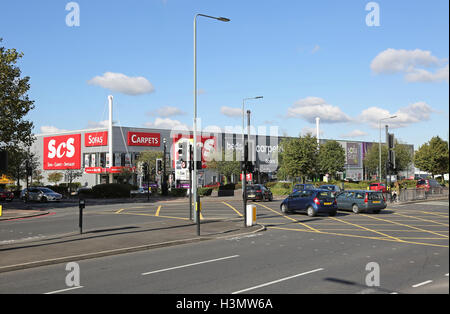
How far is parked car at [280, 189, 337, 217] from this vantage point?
78.8 feet

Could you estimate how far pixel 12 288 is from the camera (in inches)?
359

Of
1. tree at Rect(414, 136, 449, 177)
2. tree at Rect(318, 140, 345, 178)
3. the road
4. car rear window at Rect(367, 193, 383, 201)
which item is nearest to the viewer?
the road

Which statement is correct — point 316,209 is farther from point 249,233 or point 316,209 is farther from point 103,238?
point 103,238

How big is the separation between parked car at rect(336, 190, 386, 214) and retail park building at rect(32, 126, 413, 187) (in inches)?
1998

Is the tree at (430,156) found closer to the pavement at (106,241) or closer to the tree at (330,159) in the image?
the tree at (330,159)

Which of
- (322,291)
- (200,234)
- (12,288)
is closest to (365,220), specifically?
(200,234)

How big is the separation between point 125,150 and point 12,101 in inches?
1902

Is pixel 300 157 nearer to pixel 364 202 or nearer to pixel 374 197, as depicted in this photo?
pixel 374 197

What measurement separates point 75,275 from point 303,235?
30.7 ft

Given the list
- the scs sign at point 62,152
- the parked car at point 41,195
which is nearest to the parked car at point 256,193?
the parked car at point 41,195

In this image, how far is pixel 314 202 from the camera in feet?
78.9

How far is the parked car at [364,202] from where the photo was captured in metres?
25.8

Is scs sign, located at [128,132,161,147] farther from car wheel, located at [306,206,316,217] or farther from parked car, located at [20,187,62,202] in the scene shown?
car wheel, located at [306,206,316,217]

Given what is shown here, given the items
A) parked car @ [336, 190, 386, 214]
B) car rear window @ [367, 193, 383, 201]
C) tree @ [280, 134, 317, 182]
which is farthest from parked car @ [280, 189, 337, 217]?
tree @ [280, 134, 317, 182]
